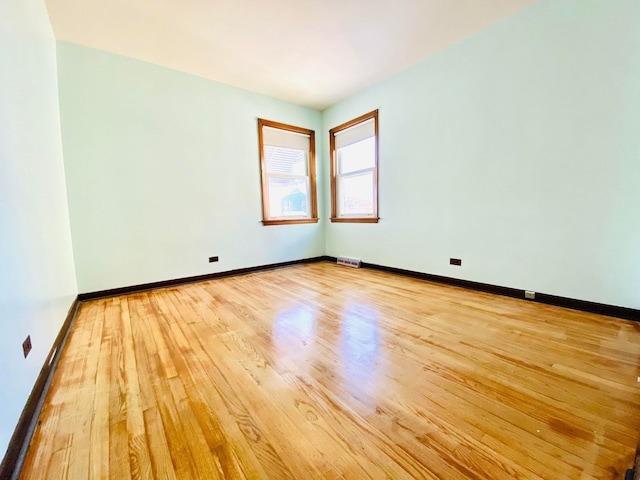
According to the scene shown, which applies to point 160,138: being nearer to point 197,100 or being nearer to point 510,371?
point 197,100

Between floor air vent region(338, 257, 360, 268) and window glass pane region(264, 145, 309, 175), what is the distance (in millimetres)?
1702

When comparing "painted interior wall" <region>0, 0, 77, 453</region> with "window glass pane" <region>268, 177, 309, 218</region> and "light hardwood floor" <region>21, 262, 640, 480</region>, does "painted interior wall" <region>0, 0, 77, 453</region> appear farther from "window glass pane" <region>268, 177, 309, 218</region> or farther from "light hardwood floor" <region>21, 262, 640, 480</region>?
"window glass pane" <region>268, 177, 309, 218</region>

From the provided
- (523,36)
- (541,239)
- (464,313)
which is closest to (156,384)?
(464,313)

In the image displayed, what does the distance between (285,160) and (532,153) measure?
329cm

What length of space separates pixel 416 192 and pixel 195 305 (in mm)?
2916

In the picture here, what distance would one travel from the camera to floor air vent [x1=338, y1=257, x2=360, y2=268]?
4.24m

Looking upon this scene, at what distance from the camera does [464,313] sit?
2.20 meters

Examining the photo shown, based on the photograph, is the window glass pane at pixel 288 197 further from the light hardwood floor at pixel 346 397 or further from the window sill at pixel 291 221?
the light hardwood floor at pixel 346 397

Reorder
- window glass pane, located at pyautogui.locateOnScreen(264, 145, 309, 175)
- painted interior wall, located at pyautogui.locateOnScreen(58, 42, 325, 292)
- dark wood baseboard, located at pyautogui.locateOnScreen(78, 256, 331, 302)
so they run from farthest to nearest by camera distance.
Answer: window glass pane, located at pyautogui.locateOnScreen(264, 145, 309, 175)
dark wood baseboard, located at pyautogui.locateOnScreen(78, 256, 331, 302)
painted interior wall, located at pyautogui.locateOnScreen(58, 42, 325, 292)

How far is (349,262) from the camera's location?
14.3 ft

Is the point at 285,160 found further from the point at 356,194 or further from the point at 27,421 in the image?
the point at 27,421

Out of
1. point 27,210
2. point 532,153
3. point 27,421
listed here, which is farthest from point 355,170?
point 27,421

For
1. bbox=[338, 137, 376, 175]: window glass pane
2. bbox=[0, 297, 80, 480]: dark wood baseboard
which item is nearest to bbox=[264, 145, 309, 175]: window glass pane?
bbox=[338, 137, 376, 175]: window glass pane

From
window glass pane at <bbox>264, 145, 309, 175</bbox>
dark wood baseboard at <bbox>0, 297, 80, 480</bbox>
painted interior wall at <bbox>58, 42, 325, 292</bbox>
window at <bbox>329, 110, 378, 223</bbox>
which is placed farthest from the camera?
window glass pane at <bbox>264, 145, 309, 175</bbox>
